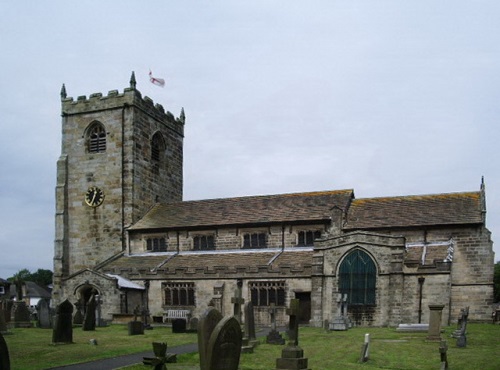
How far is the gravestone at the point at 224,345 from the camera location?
11.8 meters

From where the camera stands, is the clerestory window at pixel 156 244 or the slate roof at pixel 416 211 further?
the clerestory window at pixel 156 244

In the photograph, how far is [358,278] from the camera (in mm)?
33438

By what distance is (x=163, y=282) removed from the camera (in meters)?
38.5

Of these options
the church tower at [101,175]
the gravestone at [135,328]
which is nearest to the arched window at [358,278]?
the gravestone at [135,328]

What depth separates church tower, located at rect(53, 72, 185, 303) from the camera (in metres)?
45.3

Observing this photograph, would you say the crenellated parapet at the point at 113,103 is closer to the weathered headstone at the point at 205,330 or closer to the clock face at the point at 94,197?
the clock face at the point at 94,197

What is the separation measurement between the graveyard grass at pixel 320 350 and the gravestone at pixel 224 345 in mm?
4994

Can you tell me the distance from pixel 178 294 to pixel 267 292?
6.00 m

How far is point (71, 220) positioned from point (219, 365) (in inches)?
1474

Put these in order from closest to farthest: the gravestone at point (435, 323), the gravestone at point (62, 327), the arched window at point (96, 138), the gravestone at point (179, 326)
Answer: the gravestone at point (62, 327)
the gravestone at point (435, 323)
the gravestone at point (179, 326)
the arched window at point (96, 138)

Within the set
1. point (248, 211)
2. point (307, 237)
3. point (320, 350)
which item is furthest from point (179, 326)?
point (248, 211)

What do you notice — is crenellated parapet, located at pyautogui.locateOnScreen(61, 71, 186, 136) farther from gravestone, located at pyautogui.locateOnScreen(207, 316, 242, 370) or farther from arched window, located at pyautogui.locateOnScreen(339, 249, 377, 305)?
gravestone, located at pyautogui.locateOnScreen(207, 316, 242, 370)

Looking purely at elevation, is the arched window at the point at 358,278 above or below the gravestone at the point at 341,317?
above

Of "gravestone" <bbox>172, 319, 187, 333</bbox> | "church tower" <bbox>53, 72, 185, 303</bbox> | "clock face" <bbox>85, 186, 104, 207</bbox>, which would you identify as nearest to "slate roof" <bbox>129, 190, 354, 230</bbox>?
"church tower" <bbox>53, 72, 185, 303</bbox>
